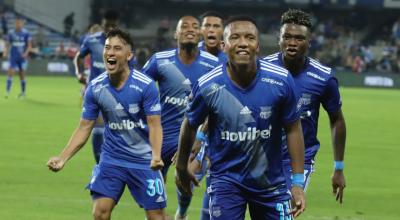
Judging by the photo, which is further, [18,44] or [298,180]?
[18,44]

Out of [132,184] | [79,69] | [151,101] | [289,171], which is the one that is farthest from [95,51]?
[289,171]

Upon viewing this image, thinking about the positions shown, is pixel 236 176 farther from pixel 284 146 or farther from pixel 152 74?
pixel 152 74

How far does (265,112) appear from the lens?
6949 millimetres

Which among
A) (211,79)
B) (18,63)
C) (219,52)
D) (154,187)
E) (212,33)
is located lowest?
(18,63)

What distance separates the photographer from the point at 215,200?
23.2ft

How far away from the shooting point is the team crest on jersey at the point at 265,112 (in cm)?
694

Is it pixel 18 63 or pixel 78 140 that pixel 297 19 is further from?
pixel 18 63

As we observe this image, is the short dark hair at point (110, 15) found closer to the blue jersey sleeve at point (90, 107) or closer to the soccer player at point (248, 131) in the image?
the blue jersey sleeve at point (90, 107)

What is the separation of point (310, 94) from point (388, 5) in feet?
153

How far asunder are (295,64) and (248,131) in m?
1.69

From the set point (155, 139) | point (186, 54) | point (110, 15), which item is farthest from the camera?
point (110, 15)

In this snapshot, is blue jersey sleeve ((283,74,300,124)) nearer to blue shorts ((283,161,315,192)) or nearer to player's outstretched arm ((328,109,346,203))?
blue shorts ((283,161,315,192))

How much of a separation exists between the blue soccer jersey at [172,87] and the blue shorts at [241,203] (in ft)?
12.2

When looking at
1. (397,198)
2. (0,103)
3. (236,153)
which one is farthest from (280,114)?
(0,103)
